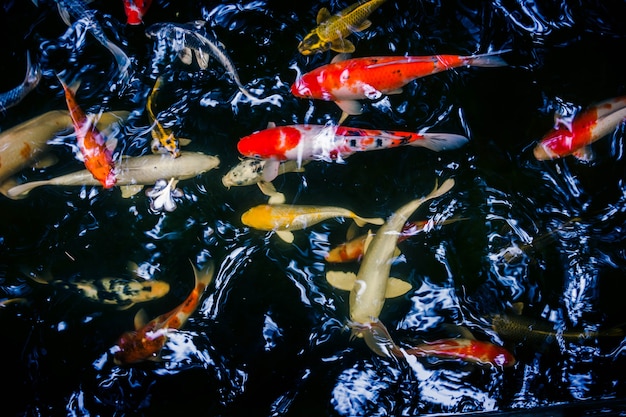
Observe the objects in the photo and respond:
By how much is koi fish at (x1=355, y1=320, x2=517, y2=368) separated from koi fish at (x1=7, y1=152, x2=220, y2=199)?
128 cm

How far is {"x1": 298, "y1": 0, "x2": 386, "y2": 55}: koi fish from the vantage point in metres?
2.72

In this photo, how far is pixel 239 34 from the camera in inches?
117

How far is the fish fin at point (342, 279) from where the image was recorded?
254cm

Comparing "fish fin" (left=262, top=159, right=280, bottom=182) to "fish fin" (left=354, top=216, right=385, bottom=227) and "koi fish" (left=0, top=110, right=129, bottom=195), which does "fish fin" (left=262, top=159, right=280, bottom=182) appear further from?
"koi fish" (left=0, top=110, right=129, bottom=195)

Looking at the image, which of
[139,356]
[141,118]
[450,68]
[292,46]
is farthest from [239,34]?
[139,356]

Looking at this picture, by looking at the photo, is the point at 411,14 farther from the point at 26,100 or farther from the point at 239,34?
the point at 26,100

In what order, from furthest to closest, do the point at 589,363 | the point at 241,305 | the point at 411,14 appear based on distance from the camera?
the point at 411,14 < the point at 241,305 < the point at 589,363

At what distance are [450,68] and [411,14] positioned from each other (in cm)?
45

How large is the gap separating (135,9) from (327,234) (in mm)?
1820

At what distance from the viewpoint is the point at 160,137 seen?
9.07ft

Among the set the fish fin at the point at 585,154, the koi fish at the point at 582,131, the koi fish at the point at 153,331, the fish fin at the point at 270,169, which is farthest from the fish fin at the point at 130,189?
the fish fin at the point at 585,154

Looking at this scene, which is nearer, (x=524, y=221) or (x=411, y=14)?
(x=524, y=221)

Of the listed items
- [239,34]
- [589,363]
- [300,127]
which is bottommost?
Result: [589,363]

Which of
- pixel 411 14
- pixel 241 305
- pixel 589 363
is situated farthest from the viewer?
pixel 411 14
